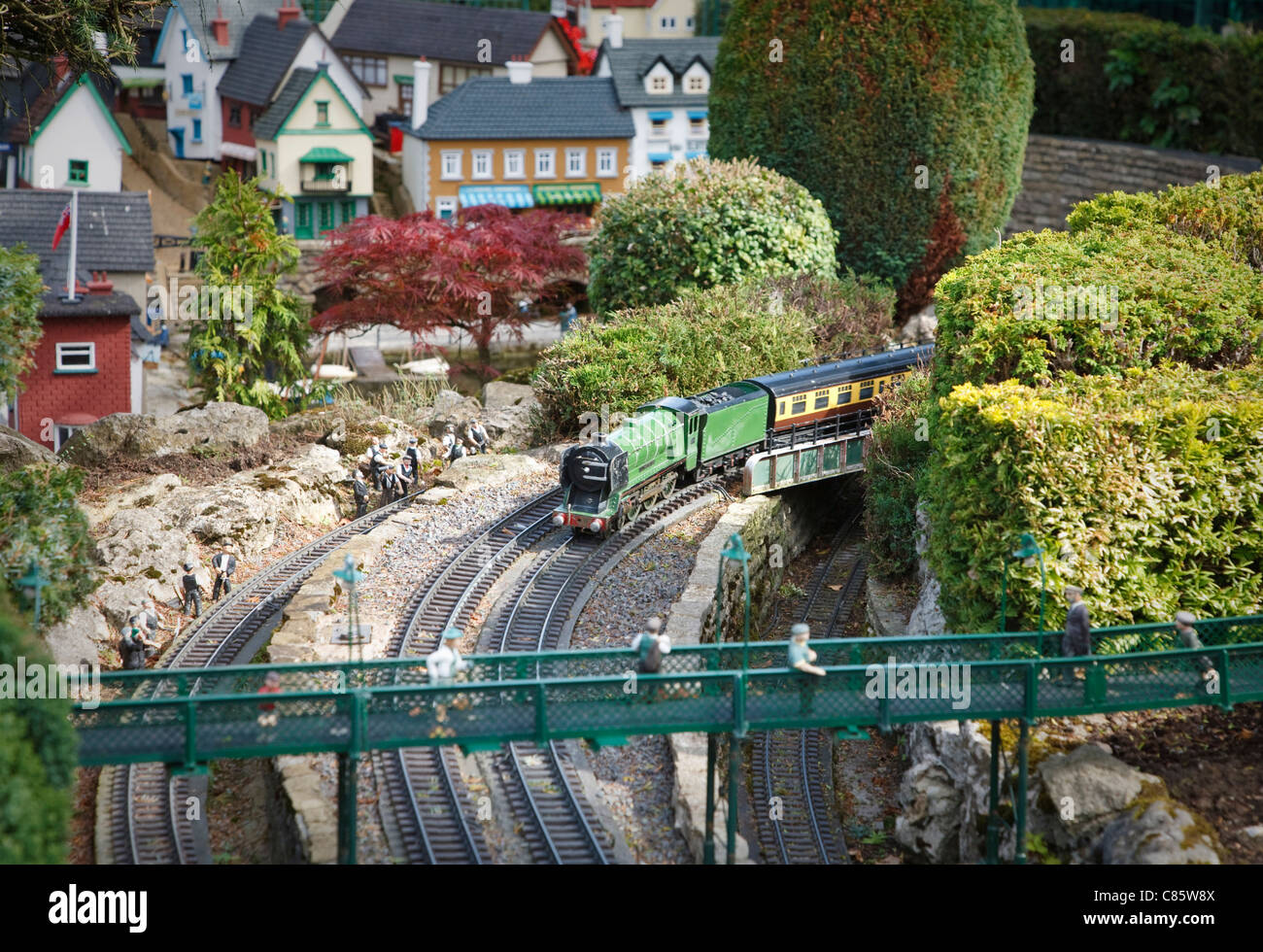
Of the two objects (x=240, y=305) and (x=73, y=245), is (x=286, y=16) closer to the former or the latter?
(x=240, y=305)

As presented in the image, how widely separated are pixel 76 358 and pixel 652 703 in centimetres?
2758

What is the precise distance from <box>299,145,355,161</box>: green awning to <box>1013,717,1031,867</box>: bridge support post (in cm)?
4772

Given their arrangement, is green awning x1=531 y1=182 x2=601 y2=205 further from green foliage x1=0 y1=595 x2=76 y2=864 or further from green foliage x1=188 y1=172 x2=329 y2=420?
green foliage x1=0 y1=595 x2=76 y2=864

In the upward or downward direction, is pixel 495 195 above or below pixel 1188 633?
above

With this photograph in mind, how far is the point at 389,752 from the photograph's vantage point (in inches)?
911

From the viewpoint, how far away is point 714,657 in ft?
66.8

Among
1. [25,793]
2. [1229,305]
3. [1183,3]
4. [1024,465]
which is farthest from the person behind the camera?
[1183,3]

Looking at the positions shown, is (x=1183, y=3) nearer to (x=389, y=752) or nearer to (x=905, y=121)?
(x=905, y=121)

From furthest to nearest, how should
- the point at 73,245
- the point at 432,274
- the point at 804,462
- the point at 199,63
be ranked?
the point at 199,63
the point at 432,274
the point at 73,245
the point at 804,462

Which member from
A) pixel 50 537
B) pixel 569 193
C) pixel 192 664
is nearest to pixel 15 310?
pixel 50 537

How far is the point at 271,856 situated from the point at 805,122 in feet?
97.9

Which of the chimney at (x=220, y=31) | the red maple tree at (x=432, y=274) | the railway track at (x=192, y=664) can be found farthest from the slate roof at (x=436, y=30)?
the railway track at (x=192, y=664)

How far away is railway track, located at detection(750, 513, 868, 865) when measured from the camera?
23.5 meters

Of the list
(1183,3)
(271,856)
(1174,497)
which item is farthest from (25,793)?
(1183,3)
